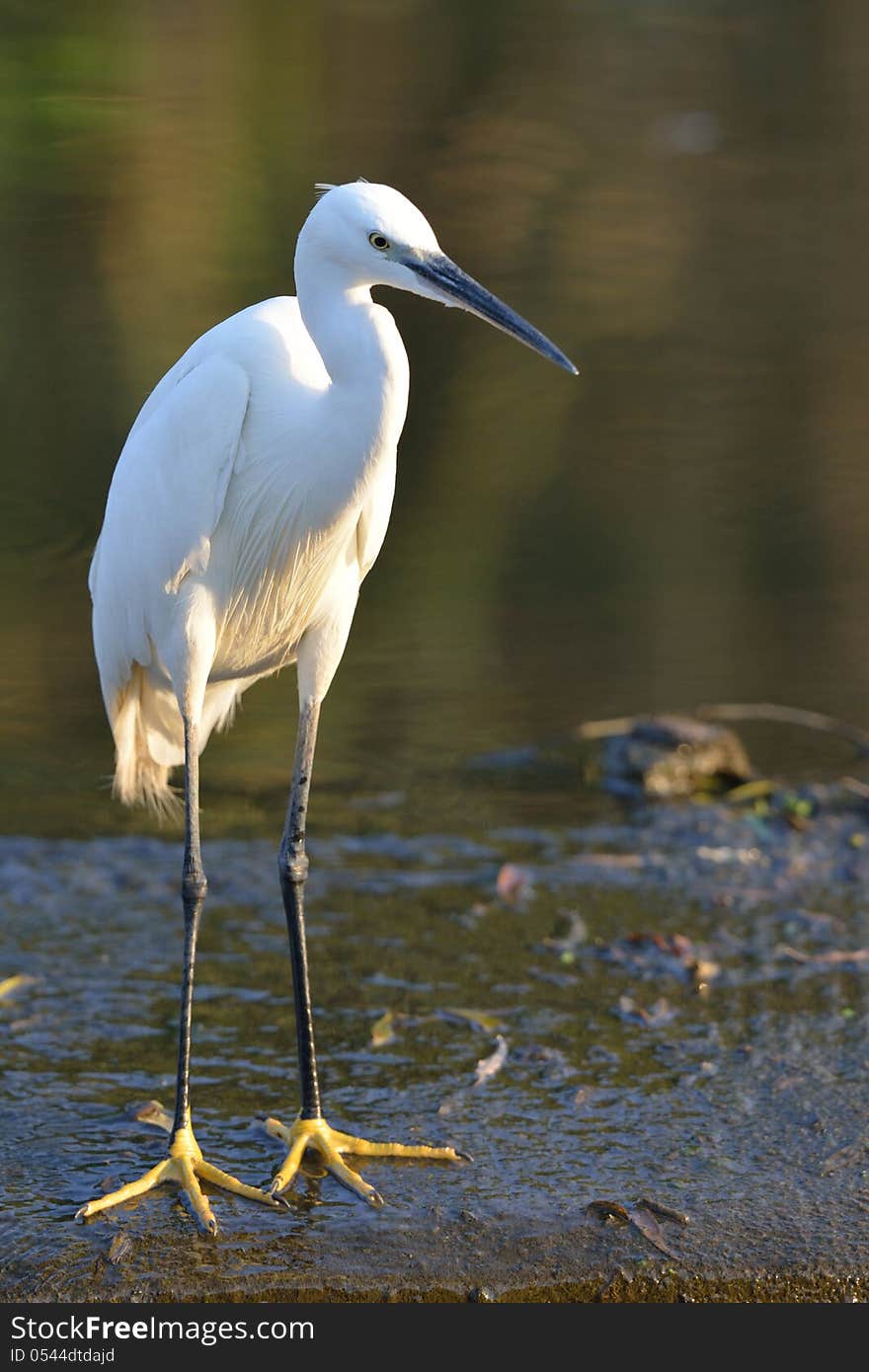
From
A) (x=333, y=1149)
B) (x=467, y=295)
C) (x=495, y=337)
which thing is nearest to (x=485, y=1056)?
(x=333, y=1149)

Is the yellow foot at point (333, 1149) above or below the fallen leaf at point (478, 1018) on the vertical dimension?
below

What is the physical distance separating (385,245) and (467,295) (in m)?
0.17

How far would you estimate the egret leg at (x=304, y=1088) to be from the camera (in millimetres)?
3339

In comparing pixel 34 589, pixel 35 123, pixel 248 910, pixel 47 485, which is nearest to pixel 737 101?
pixel 35 123

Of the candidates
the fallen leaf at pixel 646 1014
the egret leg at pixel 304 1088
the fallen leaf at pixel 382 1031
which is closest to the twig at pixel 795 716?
the fallen leaf at pixel 646 1014

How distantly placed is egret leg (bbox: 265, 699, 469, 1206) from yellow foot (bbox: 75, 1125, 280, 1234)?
0.21ft

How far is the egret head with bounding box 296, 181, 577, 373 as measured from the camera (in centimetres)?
321

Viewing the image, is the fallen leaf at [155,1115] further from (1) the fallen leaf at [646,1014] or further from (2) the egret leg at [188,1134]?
(1) the fallen leaf at [646,1014]

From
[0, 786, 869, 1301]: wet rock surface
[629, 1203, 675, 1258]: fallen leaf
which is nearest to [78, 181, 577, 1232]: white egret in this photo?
[0, 786, 869, 1301]: wet rock surface

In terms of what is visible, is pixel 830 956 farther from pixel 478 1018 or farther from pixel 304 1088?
pixel 304 1088

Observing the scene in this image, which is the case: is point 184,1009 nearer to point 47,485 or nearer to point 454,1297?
point 454,1297

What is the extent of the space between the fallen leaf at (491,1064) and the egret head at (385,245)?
4.77 ft

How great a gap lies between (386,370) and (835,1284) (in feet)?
5.74

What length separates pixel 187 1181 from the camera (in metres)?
3.24
